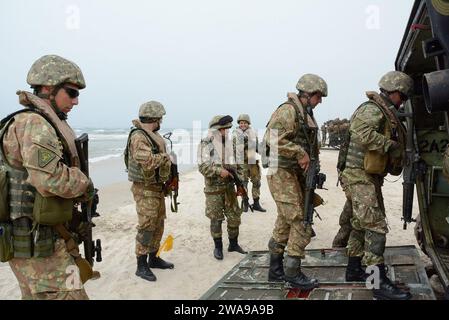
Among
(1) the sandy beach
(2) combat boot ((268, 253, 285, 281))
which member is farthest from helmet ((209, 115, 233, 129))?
(2) combat boot ((268, 253, 285, 281))

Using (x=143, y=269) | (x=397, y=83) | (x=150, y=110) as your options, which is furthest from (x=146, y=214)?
(x=397, y=83)

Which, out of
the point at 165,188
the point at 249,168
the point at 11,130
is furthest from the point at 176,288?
the point at 249,168

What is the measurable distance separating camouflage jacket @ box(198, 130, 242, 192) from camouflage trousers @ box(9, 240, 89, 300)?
3.14 m

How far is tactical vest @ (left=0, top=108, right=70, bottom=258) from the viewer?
8.41 ft

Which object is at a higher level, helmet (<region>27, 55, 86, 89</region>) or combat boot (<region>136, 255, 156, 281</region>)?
helmet (<region>27, 55, 86, 89</region>)

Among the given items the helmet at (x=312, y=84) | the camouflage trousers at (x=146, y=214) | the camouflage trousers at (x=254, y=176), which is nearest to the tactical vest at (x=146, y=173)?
the camouflage trousers at (x=146, y=214)

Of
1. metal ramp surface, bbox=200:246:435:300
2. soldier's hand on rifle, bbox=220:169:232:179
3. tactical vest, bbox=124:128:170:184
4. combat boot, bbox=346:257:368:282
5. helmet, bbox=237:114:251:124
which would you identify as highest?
helmet, bbox=237:114:251:124

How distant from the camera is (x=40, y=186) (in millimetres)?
2473

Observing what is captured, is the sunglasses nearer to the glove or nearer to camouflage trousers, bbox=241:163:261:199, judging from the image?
the glove

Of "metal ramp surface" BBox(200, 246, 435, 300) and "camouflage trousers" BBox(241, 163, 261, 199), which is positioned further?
"camouflage trousers" BBox(241, 163, 261, 199)

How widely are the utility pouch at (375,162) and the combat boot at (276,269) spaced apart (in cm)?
134

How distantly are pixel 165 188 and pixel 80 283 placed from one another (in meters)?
2.60
